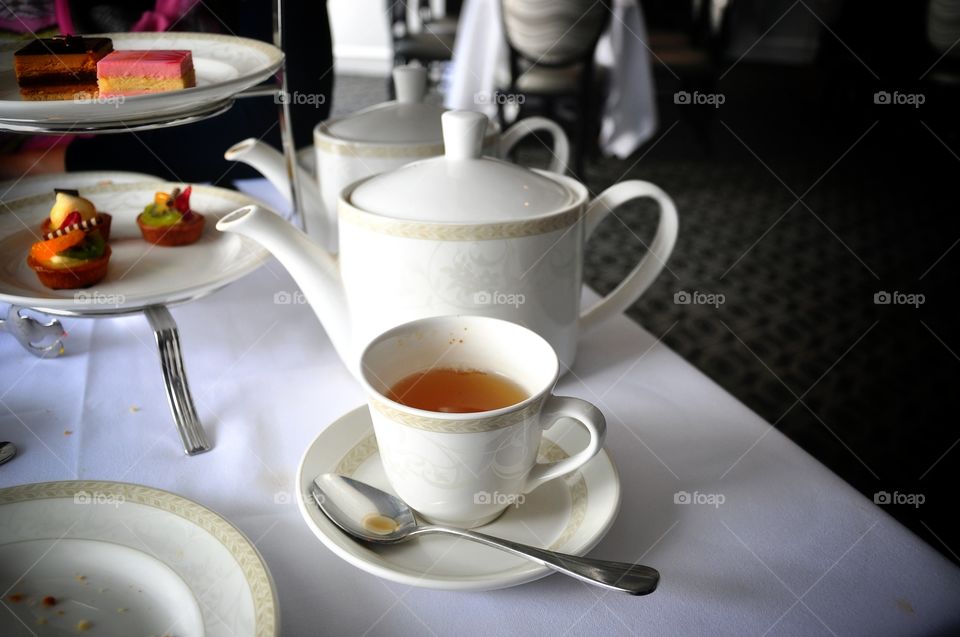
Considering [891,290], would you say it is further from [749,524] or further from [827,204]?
[749,524]

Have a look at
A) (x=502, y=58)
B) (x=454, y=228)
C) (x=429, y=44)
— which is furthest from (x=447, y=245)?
(x=429, y=44)

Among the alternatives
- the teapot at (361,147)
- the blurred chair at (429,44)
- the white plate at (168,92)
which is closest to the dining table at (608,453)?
the teapot at (361,147)

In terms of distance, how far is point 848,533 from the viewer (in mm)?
420

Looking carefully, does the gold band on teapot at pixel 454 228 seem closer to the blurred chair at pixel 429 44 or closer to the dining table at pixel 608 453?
the dining table at pixel 608 453

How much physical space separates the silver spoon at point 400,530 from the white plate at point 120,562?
0.19 feet

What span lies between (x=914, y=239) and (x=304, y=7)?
199 cm

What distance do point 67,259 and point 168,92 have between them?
222 millimetres

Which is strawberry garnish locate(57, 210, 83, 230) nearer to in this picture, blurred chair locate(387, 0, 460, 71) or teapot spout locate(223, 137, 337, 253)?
teapot spout locate(223, 137, 337, 253)

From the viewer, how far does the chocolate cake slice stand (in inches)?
18.9

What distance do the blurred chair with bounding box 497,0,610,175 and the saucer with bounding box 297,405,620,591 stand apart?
1.99 meters

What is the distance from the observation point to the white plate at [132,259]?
516 millimetres

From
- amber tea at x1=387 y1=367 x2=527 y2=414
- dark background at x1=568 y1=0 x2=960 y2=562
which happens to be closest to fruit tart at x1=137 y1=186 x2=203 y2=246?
amber tea at x1=387 y1=367 x2=527 y2=414

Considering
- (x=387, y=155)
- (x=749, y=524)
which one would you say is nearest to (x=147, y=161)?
(x=387, y=155)

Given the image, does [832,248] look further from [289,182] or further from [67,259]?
[67,259]
